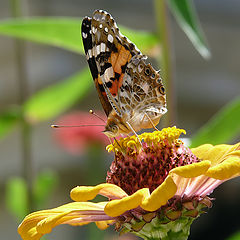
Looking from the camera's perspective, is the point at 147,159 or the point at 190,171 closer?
the point at 190,171

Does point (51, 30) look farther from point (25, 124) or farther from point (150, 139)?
point (25, 124)

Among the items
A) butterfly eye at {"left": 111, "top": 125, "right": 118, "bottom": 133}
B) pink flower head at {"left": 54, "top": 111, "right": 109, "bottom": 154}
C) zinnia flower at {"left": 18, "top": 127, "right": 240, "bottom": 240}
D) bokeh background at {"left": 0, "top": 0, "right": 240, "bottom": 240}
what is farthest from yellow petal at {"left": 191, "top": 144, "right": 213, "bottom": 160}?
bokeh background at {"left": 0, "top": 0, "right": 240, "bottom": 240}

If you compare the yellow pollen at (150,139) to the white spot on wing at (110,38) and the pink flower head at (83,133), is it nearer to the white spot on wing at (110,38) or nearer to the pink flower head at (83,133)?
the white spot on wing at (110,38)


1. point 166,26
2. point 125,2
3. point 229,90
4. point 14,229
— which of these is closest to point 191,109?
point 229,90

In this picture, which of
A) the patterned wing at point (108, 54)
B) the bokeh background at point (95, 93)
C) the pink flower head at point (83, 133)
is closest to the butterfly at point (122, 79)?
the patterned wing at point (108, 54)

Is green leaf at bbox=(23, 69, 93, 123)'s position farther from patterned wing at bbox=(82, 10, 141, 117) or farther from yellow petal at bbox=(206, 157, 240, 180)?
yellow petal at bbox=(206, 157, 240, 180)

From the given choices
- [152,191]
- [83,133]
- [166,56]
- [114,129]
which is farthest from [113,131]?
[83,133]
